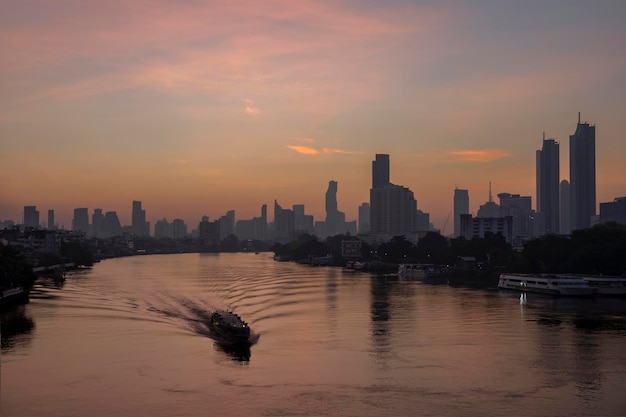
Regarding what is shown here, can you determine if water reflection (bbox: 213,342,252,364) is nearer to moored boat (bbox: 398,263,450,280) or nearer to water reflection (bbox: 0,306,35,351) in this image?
water reflection (bbox: 0,306,35,351)

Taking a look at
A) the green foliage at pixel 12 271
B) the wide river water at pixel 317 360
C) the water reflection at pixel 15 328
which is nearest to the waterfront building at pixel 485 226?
the wide river water at pixel 317 360

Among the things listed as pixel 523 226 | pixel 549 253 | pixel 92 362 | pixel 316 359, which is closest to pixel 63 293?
pixel 92 362

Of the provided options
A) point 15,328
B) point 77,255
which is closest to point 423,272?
point 15,328

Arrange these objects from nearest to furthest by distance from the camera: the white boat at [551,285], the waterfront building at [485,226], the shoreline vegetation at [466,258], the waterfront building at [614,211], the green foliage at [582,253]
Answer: the shoreline vegetation at [466,258] < the white boat at [551,285] < the green foliage at [582,253] < the waterfront building at [485,226] < the waterfront building at [614,211]

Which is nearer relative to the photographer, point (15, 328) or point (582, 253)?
point (15, 328)

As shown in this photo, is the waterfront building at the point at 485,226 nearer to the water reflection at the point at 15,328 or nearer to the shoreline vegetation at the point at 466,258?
the shoreline vegetation at the point at 466,258

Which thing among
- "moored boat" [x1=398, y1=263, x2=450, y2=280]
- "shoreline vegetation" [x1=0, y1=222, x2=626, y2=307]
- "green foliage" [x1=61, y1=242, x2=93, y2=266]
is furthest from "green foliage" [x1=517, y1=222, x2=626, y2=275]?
"green foliage" [x1=61, y1=242, x2=93, y2=266]

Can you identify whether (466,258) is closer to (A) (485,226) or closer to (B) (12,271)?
(A) (485,226)
